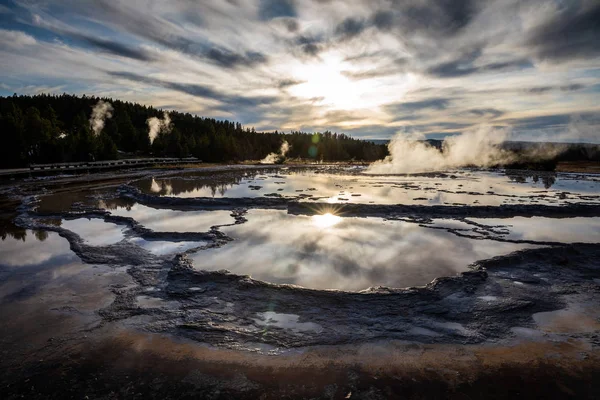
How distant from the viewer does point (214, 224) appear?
1250cm

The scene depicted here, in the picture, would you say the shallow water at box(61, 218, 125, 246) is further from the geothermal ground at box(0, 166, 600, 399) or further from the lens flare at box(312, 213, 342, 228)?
the lens flare at box(312, 213, 342, 228)

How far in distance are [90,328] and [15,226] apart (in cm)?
1008

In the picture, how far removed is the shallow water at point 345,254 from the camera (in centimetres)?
717

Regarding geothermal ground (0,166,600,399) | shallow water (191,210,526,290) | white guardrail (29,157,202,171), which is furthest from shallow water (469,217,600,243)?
white guardrail (29,157,202,171)

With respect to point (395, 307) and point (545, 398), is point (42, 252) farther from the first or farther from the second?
point (545, 398)

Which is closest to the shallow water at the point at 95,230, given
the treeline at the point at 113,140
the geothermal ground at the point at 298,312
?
the geothermal ground at the point at 298,312

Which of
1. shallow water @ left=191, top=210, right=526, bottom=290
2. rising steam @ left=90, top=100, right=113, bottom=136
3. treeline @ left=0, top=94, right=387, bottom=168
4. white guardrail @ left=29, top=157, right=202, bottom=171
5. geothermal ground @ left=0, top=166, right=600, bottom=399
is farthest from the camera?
rising steam @ left=90, top=100, right=113, bottom=136

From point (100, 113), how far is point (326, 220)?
353ft

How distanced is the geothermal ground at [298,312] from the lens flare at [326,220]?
1.05 metres

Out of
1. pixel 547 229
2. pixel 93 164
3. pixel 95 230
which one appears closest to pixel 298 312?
pixel 95 230

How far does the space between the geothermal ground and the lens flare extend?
1052mm

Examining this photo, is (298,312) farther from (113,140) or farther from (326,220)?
(113,140)

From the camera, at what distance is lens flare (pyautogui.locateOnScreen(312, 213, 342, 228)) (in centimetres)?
1260

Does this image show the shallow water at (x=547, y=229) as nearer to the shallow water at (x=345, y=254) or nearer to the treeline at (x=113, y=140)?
the shallow water at (x=345, y=254)
